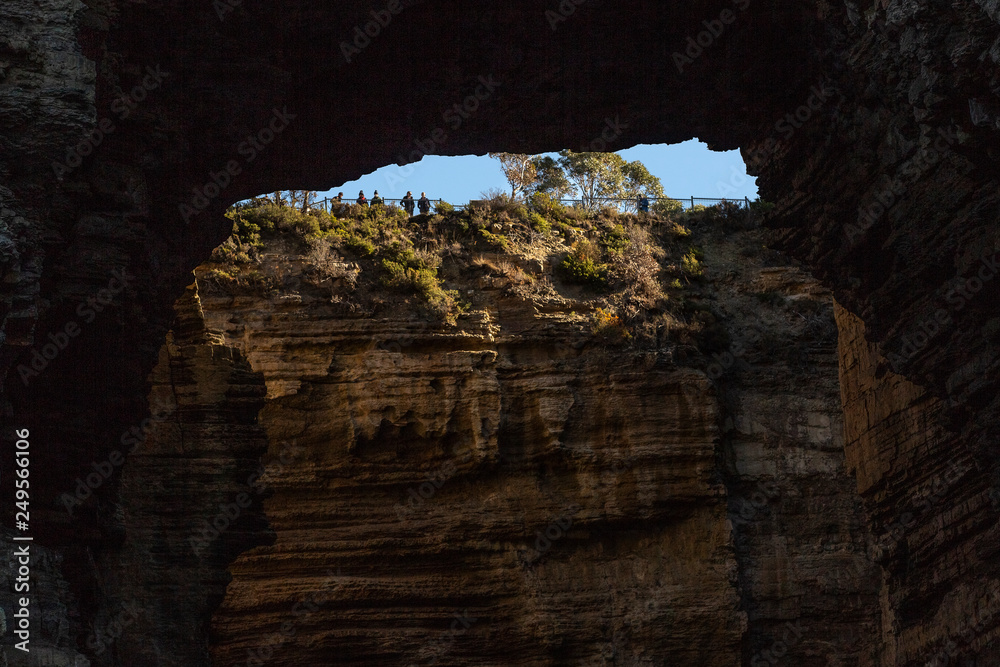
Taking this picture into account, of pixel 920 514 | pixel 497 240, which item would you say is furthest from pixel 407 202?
pixel 920 514

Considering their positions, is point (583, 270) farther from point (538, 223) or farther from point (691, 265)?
point (691, 265)

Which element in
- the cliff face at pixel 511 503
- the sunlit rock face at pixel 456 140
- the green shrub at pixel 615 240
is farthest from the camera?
the green shrub at pixel 615 240

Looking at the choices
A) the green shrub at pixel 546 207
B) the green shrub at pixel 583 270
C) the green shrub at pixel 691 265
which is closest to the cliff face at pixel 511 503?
the green shrub at pixel 583 270

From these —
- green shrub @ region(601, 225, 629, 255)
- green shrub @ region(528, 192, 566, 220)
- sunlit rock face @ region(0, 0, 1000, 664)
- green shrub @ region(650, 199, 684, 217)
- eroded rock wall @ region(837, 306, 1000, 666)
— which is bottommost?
eroded rock wall @ region(837, 306, 1000, 666)

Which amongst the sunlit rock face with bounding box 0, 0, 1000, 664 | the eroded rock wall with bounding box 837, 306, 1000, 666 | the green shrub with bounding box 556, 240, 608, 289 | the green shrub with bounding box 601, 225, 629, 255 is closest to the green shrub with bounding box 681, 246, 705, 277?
the green shrub with bounding box 601, 225, 629, 255

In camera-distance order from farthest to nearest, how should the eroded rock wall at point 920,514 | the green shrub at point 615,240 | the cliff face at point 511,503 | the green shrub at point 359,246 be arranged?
the green shrub at point 615,240, the green shrub at point 359,246, the cliff face at point 511,503, the eroded rock wall at point 920,514

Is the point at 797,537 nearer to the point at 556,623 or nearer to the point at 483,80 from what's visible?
the point at 556,623

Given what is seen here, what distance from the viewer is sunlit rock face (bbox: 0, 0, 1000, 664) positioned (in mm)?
12109

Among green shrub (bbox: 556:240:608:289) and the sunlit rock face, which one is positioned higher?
green shrub (bbox: 556:240:608:289)

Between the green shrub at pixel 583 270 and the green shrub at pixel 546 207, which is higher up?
the green shrub at pixel 546 207

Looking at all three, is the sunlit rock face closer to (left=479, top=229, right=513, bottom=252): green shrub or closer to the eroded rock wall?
the eroded rock wall

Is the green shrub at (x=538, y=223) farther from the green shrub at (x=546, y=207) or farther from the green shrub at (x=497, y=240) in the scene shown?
the green shrub at (x=497, y=240)

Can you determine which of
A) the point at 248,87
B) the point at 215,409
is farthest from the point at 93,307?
the point at 215,409

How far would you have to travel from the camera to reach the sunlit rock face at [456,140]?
39.7 feet
